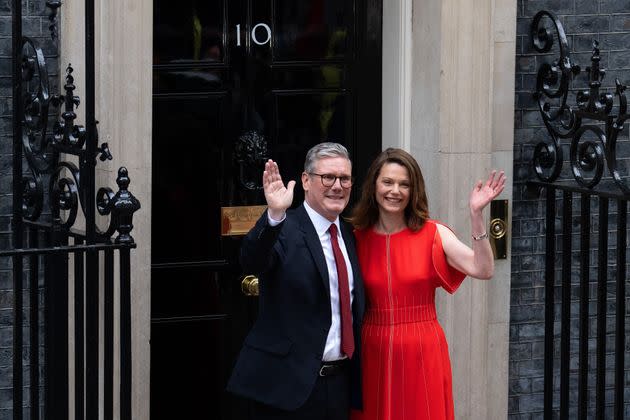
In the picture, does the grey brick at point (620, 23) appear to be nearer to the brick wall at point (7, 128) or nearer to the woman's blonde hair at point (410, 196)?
the woman's blonde hair at point (410, 196)

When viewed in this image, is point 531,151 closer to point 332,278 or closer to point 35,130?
point 332,278

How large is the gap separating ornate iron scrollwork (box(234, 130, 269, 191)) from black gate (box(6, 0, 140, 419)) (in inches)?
45.2

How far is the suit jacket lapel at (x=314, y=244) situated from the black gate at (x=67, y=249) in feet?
2.11

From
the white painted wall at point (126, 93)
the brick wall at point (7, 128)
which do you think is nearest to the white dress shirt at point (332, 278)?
the white painted wall at point (126, 93)

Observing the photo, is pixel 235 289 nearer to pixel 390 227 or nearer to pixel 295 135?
pixel 295 135

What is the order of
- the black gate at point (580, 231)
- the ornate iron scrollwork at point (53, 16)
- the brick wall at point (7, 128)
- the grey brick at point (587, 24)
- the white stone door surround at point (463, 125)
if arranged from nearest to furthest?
the ornate iron scrollwork at point (53, 16)
the brick wall at point (7, 128)
the black gate at point (580, 231)
the white stone door surround at point (463, 125)
the grey brick at point (587, 24)

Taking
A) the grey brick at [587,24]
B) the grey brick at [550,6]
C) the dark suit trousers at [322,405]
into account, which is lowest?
the dark suit trousers at [322,405]

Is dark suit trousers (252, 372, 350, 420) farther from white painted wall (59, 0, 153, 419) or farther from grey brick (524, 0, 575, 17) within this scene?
grey brick (524, 0, 575, 17)

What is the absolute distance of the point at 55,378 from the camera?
5.57 metres

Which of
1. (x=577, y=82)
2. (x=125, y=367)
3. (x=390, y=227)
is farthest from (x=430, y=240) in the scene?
(x=577, y=82)

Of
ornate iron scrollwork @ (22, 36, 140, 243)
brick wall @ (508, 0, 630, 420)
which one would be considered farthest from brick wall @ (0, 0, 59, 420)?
brick wall @ (508, 0, 630, 420)

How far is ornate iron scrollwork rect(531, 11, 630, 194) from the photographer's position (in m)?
6.24

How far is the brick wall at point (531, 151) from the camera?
695cm

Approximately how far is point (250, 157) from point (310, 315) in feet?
Result: 5.00
